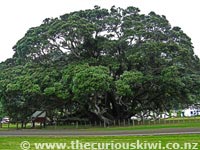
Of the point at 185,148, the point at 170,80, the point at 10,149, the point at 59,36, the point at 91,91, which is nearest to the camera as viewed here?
the point at 185,148

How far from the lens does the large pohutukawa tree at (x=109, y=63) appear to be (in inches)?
1581

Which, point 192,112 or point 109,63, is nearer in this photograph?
point 109,63

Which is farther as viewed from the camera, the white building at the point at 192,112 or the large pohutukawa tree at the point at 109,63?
the white building at the point at 192,112

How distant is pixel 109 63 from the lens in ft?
140

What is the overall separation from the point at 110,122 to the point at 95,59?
777 cm

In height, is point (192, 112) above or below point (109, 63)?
below

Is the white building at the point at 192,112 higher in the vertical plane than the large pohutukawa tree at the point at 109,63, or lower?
lower

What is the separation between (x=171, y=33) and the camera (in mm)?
44688

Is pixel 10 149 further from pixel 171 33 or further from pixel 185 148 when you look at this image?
pixel 171 33

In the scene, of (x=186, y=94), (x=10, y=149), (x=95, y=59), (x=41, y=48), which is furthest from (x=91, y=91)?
(x=10, y=149)

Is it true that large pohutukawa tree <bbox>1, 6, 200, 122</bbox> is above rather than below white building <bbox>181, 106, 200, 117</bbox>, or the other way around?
above

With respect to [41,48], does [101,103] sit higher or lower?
lower

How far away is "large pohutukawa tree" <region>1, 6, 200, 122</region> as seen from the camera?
132 ft

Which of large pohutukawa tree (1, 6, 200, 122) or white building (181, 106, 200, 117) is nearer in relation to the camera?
large pohutukawa tree (1, 6, 200, 122)
